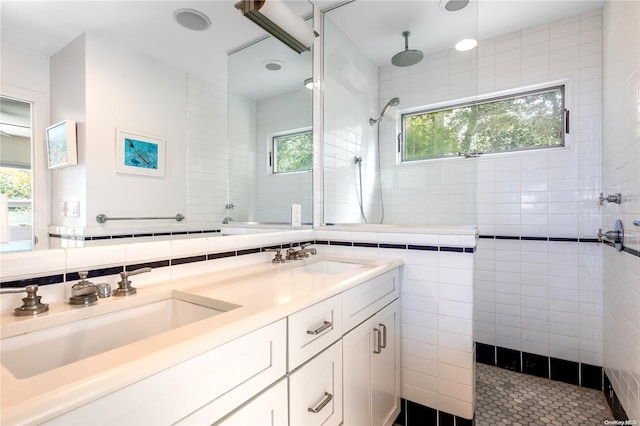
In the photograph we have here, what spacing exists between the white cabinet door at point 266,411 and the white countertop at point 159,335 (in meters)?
0.18

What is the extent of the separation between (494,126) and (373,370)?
2.13m

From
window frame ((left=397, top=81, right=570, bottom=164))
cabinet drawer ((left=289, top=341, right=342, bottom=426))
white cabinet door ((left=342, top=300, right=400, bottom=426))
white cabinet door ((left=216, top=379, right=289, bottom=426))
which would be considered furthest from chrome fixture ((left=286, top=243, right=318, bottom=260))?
window frame ((left=397, top=81, right=570, bottom=164))

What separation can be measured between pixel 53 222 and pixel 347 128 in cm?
203

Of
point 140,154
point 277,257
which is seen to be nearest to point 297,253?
point 277,257

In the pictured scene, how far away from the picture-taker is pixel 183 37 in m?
1.28

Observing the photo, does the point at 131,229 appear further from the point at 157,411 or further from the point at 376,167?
the point at 376,167

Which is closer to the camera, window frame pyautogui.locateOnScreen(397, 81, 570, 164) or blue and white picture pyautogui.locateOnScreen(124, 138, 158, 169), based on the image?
blue and white picture pyautogui.locateOnScreen(124, 138, 158, 169)

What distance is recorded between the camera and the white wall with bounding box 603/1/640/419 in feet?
4.50

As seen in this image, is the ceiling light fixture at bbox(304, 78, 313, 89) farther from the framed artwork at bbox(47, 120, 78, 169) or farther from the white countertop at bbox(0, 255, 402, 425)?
the framed artwork at bbox(47, 120, 78, 169)

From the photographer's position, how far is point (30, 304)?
77 cm

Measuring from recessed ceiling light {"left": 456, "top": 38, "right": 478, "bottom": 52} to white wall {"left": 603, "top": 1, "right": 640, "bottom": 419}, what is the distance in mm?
728

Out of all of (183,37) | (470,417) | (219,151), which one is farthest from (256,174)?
(470,417)

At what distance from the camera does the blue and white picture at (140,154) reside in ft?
3.51

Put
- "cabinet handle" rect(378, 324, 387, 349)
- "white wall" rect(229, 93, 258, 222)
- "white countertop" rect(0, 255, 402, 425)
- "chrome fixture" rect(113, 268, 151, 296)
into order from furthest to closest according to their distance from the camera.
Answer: "white wall" rect(229, 93, 258, 222) → "cabinet handle" rect(378, 324, 387, 349) → "chrome fixture" rect(113, 268, 151, 296) → "white countertop" rect(0, 255, 402, 425)
